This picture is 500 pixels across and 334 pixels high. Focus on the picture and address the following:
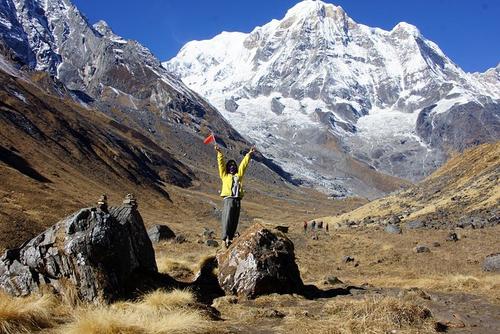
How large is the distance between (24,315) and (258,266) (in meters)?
5.87

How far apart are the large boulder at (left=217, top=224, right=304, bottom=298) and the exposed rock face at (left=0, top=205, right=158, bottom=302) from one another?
2694 mm

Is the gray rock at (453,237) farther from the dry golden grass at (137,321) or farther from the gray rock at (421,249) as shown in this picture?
the dry golden grass at (137,321)

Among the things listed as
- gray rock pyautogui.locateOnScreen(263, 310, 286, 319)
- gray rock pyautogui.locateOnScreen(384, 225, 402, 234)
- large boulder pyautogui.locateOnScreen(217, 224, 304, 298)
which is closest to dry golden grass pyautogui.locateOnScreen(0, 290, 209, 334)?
gray rock pyautogui.locateOnScreen(263, 310, 286, 319)

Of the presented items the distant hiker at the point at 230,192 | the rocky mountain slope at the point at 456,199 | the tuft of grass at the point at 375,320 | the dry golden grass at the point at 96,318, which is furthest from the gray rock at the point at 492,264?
the dry golden grass at the point at 96,318

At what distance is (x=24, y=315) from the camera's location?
8250 mm

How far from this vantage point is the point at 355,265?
24469mm

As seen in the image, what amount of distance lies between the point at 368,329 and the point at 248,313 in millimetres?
2891

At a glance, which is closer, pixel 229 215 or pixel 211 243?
pixel 229 215

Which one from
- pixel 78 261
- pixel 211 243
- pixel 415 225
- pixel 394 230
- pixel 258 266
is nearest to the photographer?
pixel 78 261

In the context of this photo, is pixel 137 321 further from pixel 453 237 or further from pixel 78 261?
pixel 453 237

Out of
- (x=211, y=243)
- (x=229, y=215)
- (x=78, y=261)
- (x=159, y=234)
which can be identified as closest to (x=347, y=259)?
(x=211, y=243)

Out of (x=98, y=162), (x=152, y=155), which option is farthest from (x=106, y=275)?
(x=152, y=155)

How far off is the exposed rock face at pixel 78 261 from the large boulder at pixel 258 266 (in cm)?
269

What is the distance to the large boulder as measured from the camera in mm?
12625
